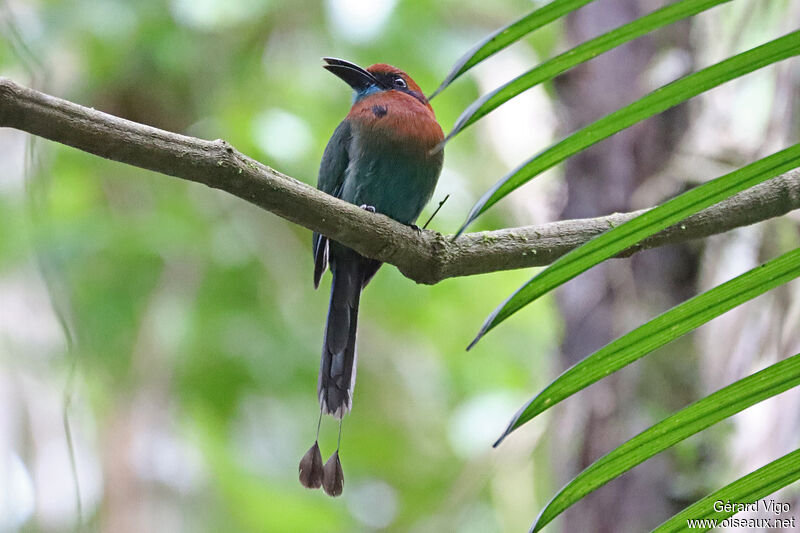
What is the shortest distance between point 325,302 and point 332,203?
14.2 ft

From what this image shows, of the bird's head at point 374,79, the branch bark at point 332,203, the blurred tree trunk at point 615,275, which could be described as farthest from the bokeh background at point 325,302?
the branch bark at point 332,203

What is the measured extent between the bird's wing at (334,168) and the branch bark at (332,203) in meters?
1.51

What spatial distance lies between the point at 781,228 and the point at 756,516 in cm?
142

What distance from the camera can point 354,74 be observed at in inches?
163

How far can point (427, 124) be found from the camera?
12.2ft

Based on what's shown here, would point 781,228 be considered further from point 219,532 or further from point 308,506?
point 219,532

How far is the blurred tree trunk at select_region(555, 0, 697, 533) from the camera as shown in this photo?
12.7 ft

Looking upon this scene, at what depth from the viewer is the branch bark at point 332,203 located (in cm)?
147

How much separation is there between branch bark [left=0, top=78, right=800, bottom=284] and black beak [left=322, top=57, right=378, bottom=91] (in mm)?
2065

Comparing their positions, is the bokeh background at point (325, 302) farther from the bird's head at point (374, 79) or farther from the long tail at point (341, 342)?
the long tail at point (341, 342)

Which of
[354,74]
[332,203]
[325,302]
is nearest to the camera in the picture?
[332,203]

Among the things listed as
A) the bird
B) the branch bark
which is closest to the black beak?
the bird

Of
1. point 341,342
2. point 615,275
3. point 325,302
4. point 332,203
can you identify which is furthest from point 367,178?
point 325,302

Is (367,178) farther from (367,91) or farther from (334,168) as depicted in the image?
(367,91)
